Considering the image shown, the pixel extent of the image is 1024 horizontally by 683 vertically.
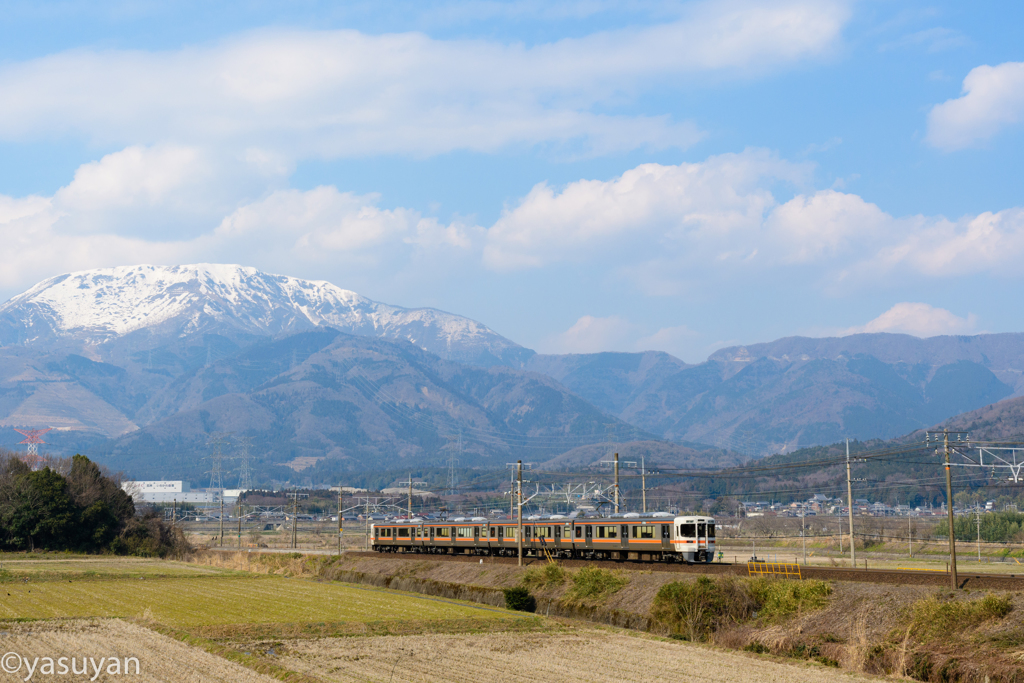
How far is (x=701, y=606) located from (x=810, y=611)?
16.1 ft

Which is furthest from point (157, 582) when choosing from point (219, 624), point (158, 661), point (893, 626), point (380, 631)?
point (893, 626)

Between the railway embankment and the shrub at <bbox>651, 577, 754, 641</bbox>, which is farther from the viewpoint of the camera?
the shrub at <bbox>651, 577, 754, 641</bbox>

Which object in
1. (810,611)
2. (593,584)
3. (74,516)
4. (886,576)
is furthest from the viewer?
(74,516)

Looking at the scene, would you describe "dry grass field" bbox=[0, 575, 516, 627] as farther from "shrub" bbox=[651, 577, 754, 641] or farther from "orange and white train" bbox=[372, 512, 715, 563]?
"orange and white train" bbox=[372, 512, 715, 563]

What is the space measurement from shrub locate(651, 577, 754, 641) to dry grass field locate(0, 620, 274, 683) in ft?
60.8

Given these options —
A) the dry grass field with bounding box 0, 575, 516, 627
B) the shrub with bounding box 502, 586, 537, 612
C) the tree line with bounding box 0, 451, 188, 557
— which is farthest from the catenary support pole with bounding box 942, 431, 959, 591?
the tree line with bounding box 0, 451, 188, 557

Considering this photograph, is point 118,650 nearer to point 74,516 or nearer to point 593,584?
point 593,584

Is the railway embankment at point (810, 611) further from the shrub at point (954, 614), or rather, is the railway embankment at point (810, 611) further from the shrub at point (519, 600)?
the shrub at point (519, 600)

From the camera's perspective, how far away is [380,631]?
122 feet

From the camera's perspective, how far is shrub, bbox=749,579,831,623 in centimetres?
3516

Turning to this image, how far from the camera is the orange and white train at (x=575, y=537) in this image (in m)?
56.9

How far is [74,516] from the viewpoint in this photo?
316ft

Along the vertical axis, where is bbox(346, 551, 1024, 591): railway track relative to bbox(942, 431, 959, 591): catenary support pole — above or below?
below

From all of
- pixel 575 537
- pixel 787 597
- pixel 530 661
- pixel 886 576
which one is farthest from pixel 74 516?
pixel 886 576
